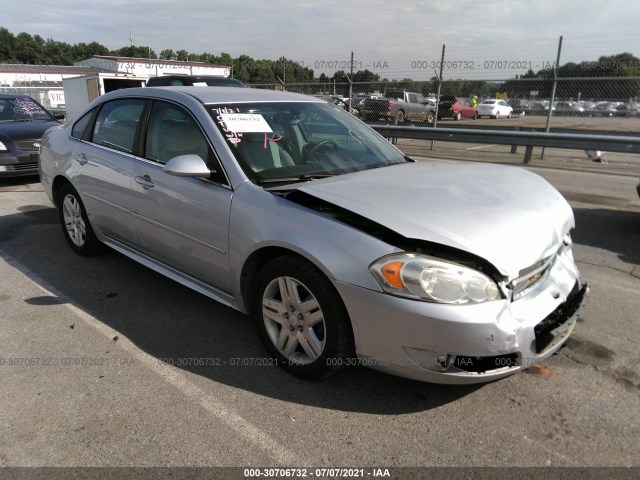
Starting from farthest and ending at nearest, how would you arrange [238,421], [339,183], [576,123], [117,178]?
[576,123], [117,178], [339,183], [238,421]

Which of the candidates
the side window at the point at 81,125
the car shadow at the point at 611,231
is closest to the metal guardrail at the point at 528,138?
the car shadow at the point at 611,231

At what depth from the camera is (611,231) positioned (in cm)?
586

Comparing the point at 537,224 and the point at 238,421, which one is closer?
the point at 238,421

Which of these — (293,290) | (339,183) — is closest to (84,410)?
(293,290)

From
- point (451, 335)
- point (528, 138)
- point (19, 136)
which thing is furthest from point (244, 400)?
point (528, 138)

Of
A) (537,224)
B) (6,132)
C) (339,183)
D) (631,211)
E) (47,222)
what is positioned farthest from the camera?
(6,132)

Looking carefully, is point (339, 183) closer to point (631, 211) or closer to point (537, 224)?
point (537, 224)

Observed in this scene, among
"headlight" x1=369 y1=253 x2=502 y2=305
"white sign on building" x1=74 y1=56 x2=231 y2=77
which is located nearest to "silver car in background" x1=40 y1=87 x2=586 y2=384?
"headlight" x1=369 y1=253 x2=502 y2=305

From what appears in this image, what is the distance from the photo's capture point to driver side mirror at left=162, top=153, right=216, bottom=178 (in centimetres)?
307

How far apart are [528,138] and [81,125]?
29.7 feet

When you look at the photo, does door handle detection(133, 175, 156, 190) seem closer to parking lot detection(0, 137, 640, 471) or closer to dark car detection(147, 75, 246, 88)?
parking lot detection(0, 137, 640, 471)

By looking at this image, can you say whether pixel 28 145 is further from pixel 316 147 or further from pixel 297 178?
pixel 297 178

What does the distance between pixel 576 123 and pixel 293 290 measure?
15.7m

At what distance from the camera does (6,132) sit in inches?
340
